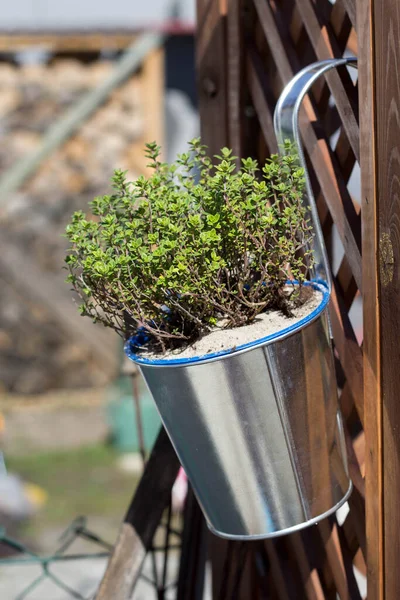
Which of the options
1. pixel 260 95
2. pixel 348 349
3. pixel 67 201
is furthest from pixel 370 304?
pixel 67 201

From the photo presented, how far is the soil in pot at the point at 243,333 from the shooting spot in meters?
1.13

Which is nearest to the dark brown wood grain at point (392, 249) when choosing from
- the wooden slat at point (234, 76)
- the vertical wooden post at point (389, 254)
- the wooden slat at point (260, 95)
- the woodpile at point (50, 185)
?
the vertical wooden post at point (389, 254)

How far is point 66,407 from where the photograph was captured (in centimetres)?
499

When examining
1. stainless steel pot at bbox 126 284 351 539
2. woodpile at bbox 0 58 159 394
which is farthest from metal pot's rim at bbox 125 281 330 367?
woodpile at bbox 0 58 159 394

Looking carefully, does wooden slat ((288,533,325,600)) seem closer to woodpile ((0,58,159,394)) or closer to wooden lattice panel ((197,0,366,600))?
wooden lattice panel ((197,0,366,600))

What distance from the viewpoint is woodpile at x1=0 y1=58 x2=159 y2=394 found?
499 cm

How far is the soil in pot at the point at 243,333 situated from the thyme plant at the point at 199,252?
17mm

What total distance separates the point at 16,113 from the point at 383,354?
4.74 meters

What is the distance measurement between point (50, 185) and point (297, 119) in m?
4.36

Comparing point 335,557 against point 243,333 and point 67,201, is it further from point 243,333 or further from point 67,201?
point 67,201

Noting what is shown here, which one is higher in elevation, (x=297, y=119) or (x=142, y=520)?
(x=297, y=119)

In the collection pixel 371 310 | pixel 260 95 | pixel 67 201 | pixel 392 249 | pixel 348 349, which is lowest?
pixel 67 201

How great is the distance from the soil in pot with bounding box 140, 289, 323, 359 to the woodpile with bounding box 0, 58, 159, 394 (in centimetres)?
385

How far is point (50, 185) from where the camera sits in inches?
211
